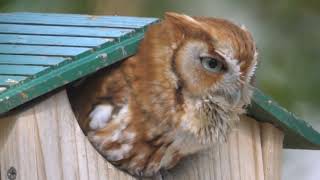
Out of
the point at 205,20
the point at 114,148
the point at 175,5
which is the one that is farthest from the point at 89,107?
the point at 175,5

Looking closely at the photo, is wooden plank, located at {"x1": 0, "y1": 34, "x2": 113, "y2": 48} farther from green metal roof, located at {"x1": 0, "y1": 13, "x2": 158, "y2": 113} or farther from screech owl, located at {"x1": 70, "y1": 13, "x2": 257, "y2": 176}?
screech owl, located at {"x1": 70, "y1": 13, "x2": 257, "y2": 176}

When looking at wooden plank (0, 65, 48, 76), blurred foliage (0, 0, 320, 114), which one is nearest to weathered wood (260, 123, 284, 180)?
wooden plank (0, 65, 48, 76)

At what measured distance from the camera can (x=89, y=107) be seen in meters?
4.30

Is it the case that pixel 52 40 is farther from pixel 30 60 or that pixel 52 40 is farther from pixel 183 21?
pixel 183 21

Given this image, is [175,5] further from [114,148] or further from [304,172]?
[114,148]

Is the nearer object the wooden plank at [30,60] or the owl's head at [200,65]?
the wooden plank at [30,60]

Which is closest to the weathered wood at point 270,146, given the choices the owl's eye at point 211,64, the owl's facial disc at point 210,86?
the owl's facial disc at point 210,86

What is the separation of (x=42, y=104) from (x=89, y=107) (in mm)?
336

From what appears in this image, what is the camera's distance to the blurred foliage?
237 inches

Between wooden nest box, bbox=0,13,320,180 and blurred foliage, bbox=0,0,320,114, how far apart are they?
1.47 meters

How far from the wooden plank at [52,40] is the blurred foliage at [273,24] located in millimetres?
1714

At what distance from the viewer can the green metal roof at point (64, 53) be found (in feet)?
12.8

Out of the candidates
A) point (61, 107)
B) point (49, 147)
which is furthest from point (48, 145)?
point (61, 107)

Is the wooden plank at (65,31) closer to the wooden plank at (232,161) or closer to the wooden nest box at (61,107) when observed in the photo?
the wooden nest box at (61,107)
